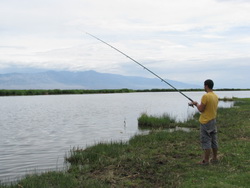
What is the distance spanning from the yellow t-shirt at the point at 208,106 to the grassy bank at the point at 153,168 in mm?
1462

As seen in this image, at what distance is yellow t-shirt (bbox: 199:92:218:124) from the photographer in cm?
902

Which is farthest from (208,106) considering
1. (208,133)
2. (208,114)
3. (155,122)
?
(155,122)

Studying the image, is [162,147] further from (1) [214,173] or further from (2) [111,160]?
(1) [214,173]

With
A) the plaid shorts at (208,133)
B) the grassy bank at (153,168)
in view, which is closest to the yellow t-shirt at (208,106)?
the plaid shorts at (208,133)

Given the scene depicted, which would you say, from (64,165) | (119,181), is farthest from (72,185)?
(64,165)

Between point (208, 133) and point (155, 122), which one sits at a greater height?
point (208, 133)

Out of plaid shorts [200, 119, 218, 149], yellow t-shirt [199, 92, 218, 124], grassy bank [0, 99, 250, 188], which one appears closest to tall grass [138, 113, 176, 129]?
grassy bank [0, 99, 250, 188]

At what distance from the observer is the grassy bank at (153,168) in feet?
26.0

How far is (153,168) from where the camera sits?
936cm

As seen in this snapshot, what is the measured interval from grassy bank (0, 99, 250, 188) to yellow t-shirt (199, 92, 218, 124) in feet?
4.80

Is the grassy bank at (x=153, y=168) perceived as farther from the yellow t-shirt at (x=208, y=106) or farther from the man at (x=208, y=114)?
the yellow t-shirt at (x=208, y=106)

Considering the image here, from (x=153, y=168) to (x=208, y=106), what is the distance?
2.54 m

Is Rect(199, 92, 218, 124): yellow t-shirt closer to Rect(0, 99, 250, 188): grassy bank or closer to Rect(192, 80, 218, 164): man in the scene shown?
Rect(192, 80, 218, 164): man

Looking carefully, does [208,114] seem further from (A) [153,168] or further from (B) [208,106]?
(A) [153,168]
